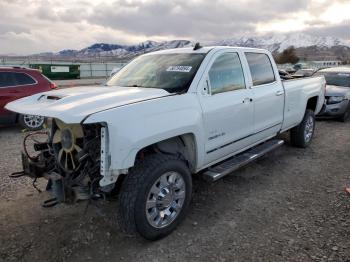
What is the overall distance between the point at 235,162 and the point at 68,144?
210 centimetres

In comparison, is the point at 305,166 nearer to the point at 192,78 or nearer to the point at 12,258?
the point at 192,78

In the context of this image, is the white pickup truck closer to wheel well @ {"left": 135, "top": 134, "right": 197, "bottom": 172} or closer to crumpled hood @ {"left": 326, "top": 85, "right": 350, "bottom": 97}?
wheel well @ {"left": 135, "top": 134, "right": 197, "bottom": 172}

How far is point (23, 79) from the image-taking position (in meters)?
8.89

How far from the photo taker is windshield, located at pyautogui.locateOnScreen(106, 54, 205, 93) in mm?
3987

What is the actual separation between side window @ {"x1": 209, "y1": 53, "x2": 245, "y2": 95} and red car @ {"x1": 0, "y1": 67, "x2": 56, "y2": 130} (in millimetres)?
5665

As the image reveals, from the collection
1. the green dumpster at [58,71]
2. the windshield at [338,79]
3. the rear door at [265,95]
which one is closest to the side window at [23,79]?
the rear door at [265,95]

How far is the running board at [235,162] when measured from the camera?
405 cm

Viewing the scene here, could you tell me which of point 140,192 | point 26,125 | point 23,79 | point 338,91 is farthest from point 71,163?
point 338,91

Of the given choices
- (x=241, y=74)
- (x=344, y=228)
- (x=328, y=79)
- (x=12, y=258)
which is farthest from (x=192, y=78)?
(x=328, y=79)

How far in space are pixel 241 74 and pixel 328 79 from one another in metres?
7.54

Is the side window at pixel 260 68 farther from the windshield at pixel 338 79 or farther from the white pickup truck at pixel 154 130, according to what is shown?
the windshield at pixel 338 79

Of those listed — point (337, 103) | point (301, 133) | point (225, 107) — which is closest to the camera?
point (225, 107)

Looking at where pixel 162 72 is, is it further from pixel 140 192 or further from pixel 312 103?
pixel 312 103

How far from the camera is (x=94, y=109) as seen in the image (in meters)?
3.07
